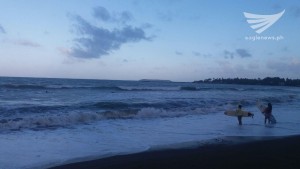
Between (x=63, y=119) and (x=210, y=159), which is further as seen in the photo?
(x=63, y=119)

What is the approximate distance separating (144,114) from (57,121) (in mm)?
6490

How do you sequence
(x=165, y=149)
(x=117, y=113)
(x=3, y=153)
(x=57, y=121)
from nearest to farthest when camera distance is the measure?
(x=3, y=153), (x=165, y=149), (x=57, y=121), (x=117, y=113)

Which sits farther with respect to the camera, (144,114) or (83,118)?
A: (144,114)

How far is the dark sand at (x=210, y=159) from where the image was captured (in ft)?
26.0

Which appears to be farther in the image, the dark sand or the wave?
the wave

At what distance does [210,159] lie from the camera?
8.67 metres

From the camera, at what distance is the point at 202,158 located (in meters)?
8.80

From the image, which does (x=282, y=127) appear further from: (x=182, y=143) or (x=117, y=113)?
(x=117, y=113)

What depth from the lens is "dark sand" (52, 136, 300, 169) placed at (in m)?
7.93

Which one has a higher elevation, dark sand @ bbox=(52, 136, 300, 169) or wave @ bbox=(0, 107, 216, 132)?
dark sand @ bbox=(52, 136, 300, 169)

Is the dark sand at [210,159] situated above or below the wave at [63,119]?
above

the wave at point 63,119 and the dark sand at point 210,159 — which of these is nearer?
the dark sand at point 210,159

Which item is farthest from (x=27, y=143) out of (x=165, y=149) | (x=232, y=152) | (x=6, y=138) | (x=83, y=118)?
(x=83, y=118)

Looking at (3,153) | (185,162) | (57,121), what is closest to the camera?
(185,162)
